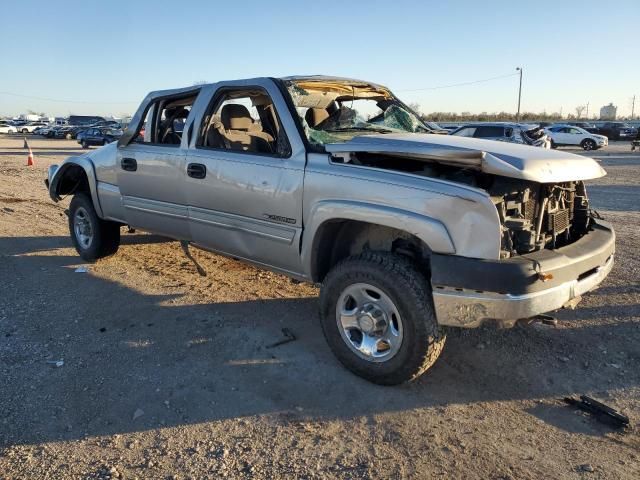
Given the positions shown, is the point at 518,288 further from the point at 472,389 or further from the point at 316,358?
the point at 316,358

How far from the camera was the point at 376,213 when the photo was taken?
3.29 m

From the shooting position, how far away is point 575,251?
3.43 meters

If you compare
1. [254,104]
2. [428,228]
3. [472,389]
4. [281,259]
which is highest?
[254,104]

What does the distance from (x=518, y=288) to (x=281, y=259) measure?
1786 millimetres

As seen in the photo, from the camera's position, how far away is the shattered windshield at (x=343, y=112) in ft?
13.8

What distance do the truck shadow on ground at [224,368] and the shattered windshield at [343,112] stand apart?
159 cm

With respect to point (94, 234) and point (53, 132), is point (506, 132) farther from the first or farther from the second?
point (53, 132)

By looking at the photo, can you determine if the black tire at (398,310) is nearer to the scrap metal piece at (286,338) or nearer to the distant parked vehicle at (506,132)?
the scrap metal piece at (286,338)

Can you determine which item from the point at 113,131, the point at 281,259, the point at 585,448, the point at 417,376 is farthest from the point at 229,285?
the point at 113,131

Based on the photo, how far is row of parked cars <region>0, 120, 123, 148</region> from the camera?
31.8 meters

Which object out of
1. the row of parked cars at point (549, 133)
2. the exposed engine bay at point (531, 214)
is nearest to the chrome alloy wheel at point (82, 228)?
the row of parked cars at point (549, 133)

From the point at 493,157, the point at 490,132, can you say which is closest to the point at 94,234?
the point at 493,157

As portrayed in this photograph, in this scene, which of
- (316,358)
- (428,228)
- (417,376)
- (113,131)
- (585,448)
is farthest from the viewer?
(113,131)

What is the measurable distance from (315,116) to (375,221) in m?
1.59
